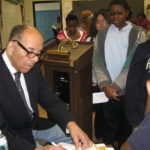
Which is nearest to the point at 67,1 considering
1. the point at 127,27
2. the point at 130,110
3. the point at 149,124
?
the point at 127,27

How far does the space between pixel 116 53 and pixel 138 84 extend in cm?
45

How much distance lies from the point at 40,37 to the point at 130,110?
890 millimetres

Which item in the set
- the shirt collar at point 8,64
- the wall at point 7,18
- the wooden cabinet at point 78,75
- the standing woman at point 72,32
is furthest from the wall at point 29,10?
the shirt collar at point 8,64

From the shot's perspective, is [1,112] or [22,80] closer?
[1,112]

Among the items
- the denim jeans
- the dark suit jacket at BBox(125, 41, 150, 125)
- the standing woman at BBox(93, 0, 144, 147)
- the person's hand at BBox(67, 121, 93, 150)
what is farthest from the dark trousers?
the person's hand at BBox(67, 121, 93, 150)

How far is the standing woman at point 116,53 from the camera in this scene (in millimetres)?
2175

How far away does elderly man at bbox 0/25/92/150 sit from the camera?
1.43 metres

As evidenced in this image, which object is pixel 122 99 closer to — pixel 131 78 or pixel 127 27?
pixel 131 78

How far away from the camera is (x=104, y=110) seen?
8.06 feet

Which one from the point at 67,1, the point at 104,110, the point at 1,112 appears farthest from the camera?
the point at 67,1

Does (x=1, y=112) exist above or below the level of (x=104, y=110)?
above

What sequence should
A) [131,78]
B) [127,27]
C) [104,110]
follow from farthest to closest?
[104,110] < [127,27] < [131,78]

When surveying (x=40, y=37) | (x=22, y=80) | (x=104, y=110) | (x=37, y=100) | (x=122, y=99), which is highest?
(x=40, y=37)

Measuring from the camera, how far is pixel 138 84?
1874mm
